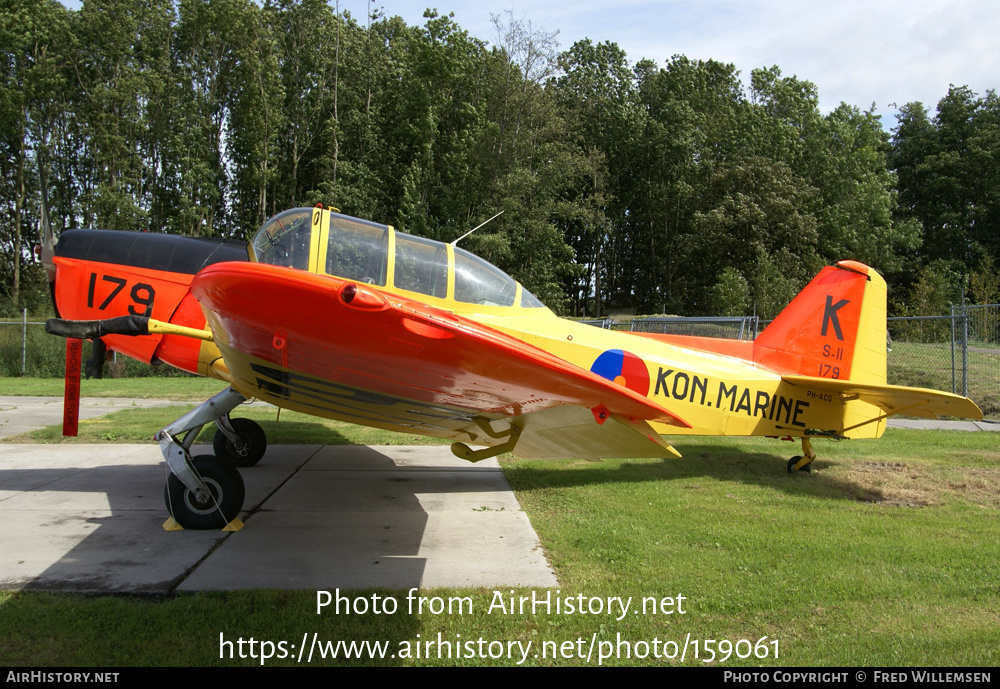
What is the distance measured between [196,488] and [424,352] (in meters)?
2.91

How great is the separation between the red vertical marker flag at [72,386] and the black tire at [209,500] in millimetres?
956

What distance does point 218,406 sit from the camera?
508 cm

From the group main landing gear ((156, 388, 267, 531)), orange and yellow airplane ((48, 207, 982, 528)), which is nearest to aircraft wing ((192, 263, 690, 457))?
orange and yellow airplane ((48, 207, 982, 528))

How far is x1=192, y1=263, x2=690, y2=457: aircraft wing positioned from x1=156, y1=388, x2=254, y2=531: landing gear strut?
2.22 ft

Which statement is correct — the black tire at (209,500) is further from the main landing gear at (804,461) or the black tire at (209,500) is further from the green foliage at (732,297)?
the green foliage at (732,297)

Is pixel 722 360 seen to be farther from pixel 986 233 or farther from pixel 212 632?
pixel 986 233

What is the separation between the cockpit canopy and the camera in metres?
4.52

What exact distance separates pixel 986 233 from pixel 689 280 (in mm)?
22548

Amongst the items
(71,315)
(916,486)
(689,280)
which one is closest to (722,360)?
(916,486)

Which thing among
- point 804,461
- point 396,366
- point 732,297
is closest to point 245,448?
point 396,366

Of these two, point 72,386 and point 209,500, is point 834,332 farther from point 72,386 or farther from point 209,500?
point 72,386

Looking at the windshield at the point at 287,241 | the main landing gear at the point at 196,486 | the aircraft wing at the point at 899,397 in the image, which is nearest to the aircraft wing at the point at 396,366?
the main landing gear at the point at 196,486

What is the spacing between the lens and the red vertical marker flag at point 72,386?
4754mm

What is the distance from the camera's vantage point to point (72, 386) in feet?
16.1
